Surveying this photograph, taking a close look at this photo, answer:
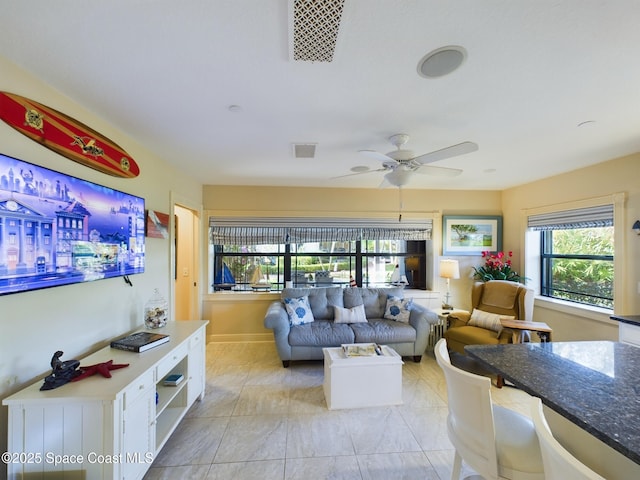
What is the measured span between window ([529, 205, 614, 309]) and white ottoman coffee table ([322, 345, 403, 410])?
2.88 m

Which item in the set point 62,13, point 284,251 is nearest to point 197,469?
point 62,13

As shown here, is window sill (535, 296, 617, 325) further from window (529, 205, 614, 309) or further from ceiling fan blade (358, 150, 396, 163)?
ceiling fan blade (358, 150, 396, 163)

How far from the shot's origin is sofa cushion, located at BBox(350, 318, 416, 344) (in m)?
3.31

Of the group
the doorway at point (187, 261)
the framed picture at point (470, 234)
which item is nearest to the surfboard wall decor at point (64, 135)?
the doorway at point (187, 261)

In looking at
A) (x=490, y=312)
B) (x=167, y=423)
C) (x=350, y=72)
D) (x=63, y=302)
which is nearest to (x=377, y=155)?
(x=350, y=72)

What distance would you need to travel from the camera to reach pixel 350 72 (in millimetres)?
1489

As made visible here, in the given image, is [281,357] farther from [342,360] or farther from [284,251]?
[284,251]

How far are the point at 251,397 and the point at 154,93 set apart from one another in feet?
8.98

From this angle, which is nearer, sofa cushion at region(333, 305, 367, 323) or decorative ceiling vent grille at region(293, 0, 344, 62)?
decorative ceiling vent grille at region(293, 0, 344, 62)

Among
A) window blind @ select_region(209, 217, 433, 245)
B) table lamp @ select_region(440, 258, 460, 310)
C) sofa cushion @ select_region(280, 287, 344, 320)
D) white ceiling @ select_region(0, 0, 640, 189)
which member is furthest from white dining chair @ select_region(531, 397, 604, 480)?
window blind @ select_region(209, 217, 433, 245)

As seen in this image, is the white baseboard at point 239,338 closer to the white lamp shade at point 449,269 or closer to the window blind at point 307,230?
the window blind at point 307,230

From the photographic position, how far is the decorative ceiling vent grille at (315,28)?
1058 millimetres

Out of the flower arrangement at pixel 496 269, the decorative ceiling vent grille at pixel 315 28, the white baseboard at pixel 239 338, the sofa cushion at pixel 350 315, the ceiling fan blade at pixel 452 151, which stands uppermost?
the decorative ceiling vent grille at pixel 315 28

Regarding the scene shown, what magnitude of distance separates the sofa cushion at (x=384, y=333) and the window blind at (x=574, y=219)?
7.91ft
